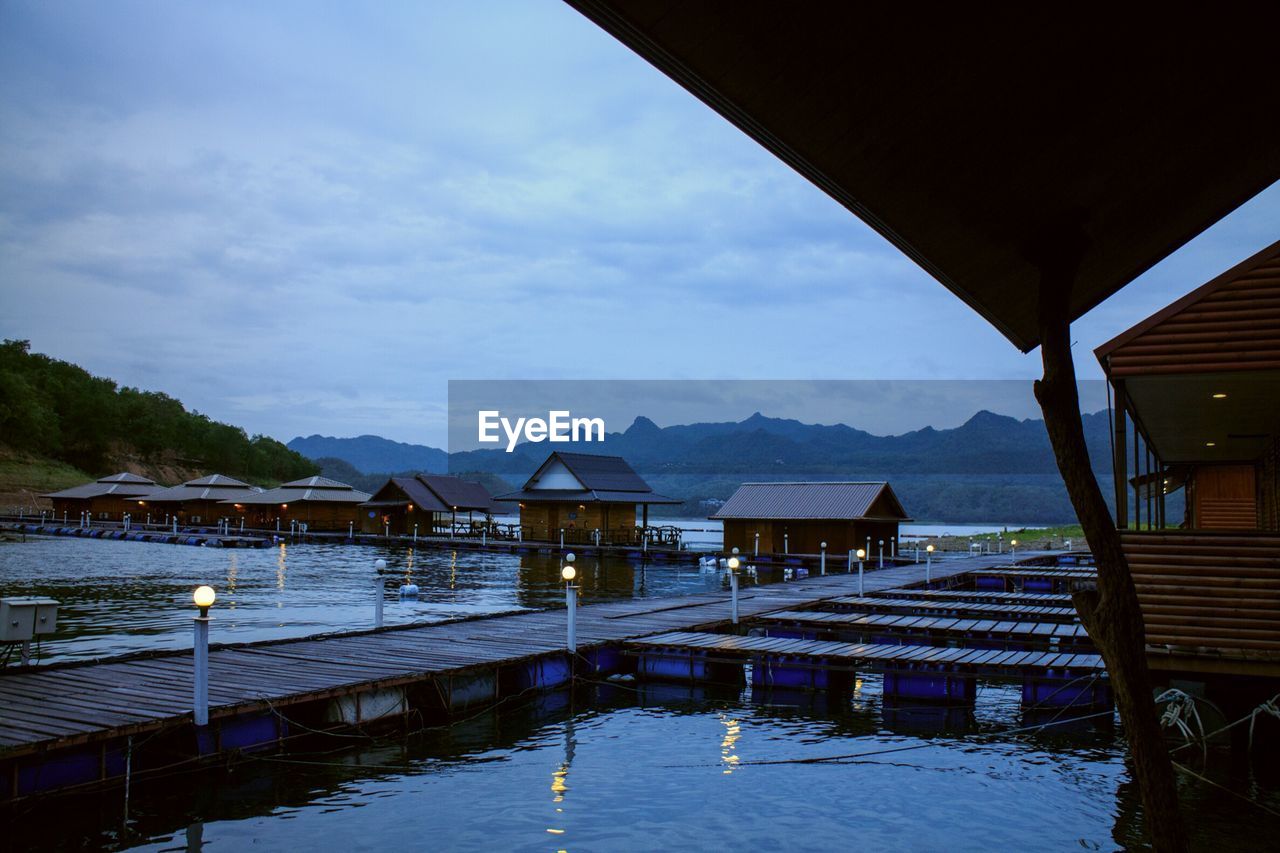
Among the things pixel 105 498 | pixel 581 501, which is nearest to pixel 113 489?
pixel 105 498

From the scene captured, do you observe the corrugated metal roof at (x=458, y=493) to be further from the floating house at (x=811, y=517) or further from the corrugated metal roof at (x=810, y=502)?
the corrugated metal roof at (x=810, y=502)

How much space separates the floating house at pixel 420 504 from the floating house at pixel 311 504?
247 centimetres

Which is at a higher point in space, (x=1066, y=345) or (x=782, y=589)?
(x=1066, y=345)

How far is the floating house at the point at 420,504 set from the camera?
6488 centimetres

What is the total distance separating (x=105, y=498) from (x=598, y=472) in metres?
48.0

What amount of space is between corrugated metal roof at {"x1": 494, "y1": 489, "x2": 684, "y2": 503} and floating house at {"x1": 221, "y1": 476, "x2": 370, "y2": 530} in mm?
18132

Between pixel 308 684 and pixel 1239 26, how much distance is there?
1163cm

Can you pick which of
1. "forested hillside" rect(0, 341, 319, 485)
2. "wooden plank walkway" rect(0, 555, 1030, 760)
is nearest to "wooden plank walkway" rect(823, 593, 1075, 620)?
"wooden plank walkway" rect(0, 555, 1030, 760)

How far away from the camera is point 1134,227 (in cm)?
683

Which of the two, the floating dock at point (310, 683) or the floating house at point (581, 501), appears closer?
the floating dock at point (310, 683)

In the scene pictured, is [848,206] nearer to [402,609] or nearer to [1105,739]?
[1105,739]

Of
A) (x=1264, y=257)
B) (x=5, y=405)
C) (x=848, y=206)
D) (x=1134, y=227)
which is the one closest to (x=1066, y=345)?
(x=848, y=206)

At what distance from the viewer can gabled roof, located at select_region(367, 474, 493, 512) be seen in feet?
212

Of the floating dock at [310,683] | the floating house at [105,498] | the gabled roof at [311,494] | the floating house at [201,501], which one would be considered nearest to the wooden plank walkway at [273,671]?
the floating dock at [310,683]
